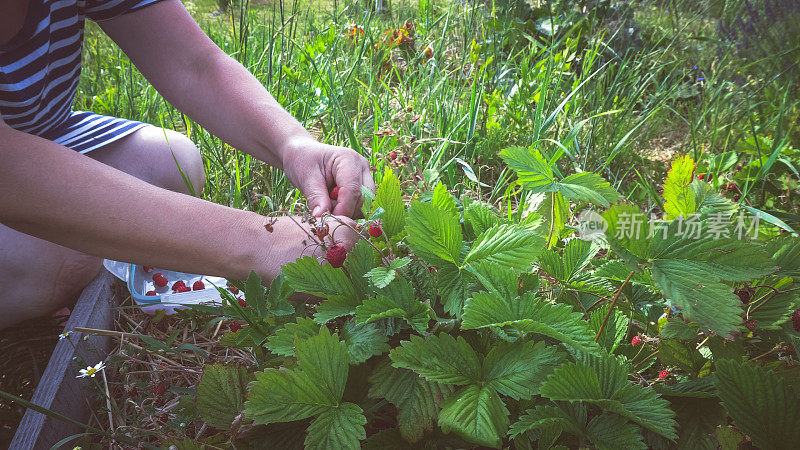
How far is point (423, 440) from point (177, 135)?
4.82 feet

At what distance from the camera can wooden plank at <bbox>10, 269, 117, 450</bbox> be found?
0.99 m

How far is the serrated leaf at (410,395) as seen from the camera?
65cm

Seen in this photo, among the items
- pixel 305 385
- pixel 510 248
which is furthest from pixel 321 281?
pixel 510 248

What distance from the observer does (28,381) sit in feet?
4.27

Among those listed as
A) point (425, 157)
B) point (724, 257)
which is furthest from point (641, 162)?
point (724, 257)

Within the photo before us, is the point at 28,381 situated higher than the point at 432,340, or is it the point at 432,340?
the point at 432,340

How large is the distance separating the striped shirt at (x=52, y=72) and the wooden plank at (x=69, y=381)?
0.54 m

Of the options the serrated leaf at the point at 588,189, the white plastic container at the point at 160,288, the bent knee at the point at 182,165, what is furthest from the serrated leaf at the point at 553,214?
the bent knee at the point at 182,165

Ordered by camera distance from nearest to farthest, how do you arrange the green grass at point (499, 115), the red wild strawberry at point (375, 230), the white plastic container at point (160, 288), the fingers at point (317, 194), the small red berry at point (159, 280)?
the red wild strawberry at point (375, 230)
the fingers at point (317, 194)
the white plastic container at point (160, 288)
the small red berry at point (159, 280)
the green grass at point (499, 115)

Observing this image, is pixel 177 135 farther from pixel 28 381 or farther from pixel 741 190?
pixel 741 190

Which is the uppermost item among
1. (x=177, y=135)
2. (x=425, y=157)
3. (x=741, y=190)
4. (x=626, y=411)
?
(x=177, y=135)

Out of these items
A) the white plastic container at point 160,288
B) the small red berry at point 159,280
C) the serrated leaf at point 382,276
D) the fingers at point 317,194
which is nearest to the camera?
the serrated leaf at point 382,276

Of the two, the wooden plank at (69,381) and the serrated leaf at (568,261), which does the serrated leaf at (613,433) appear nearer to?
the serrated leaf at (568,261)

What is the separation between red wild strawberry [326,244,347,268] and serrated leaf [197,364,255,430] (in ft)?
0.74
